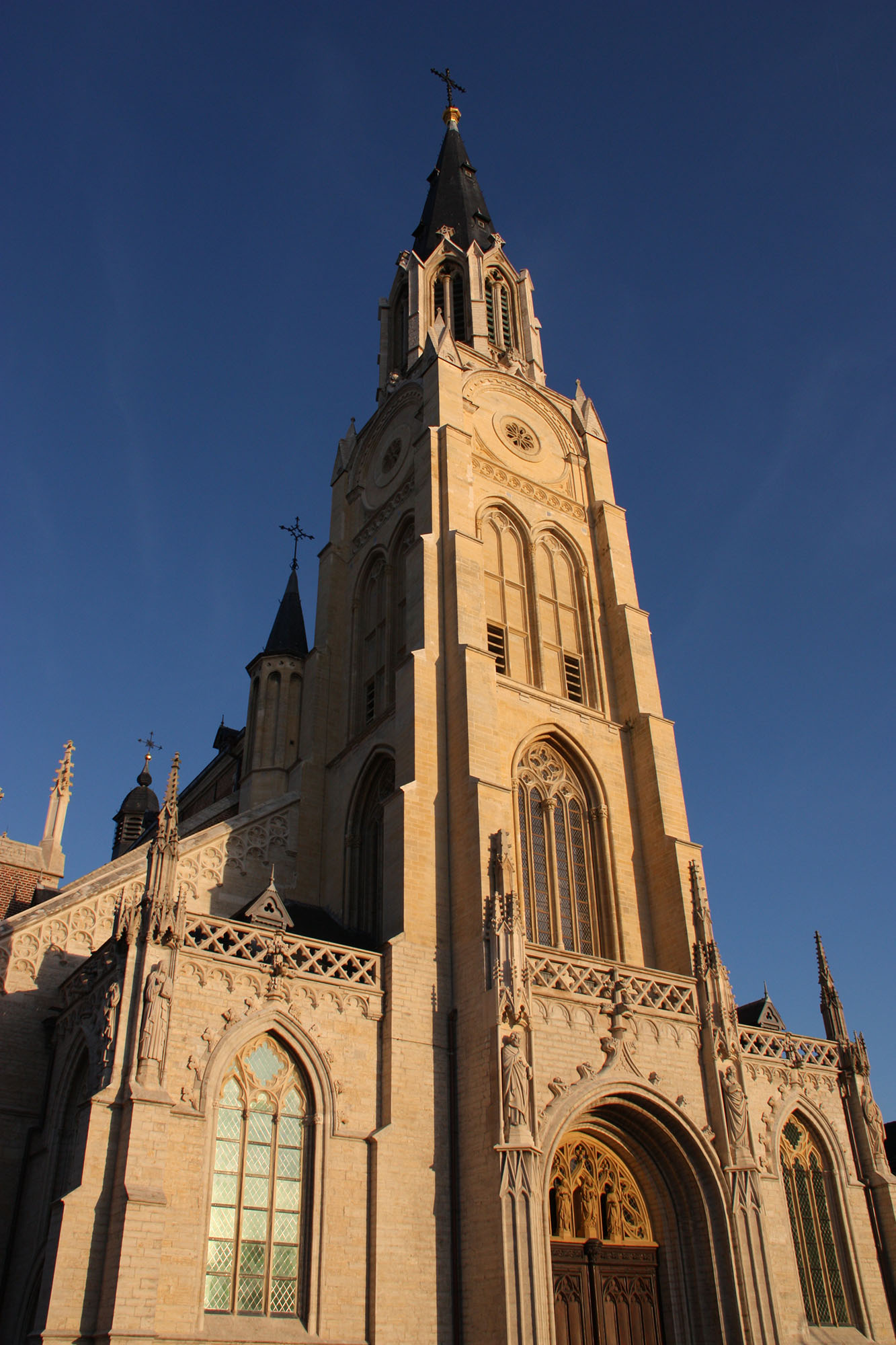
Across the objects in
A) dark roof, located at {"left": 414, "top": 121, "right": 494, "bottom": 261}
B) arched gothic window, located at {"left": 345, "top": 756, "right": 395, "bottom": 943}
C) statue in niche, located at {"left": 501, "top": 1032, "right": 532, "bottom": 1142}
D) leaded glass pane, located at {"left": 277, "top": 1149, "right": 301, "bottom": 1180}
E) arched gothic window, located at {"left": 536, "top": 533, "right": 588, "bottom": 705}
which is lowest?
leaded glass pane, located at {"left": 277, "top": 1149, "right": 301, "bottom": 1180}

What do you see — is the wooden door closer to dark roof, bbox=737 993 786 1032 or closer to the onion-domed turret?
dark roof, bbox=737 993 786 1032

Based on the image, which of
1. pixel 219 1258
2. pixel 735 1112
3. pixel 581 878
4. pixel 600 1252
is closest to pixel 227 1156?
pixel 219 1258

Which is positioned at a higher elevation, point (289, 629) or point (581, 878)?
point (289, 629)

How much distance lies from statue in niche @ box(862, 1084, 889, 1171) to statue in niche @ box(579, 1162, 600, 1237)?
6.64 meters

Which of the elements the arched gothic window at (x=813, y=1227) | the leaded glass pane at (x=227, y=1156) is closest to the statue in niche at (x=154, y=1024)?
the leaded glass pane at (x=227, y=1156)

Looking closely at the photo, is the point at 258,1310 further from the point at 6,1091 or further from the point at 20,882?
the point at 20,882

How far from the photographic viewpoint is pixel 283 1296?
50.3 ft

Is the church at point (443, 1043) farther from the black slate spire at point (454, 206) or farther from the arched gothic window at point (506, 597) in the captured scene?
the black slate spire at point (454, 206)

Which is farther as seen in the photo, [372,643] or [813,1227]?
[372,643]

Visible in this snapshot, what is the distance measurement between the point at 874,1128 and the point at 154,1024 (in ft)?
48.7

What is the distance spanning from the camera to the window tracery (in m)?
17.7

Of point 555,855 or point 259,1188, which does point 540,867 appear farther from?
point 259,1188

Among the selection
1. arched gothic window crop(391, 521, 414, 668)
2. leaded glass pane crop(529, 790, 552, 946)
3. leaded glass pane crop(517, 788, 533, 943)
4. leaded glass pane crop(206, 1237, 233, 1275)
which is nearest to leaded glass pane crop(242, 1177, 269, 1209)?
leaded glass pane crop(206, 1237, 233, 1275)

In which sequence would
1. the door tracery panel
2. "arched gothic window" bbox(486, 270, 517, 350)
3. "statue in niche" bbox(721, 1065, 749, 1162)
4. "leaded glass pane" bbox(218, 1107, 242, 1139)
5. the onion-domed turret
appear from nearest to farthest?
"leaded glass pane" bbox(218, 1107, 242, 1139) → the door tracery panel → "statue in niche" bbox(721, 1065, 749, 1162) → "arched gothic window" bbox(486, 270, 517, 350) → the onion-domed turret
